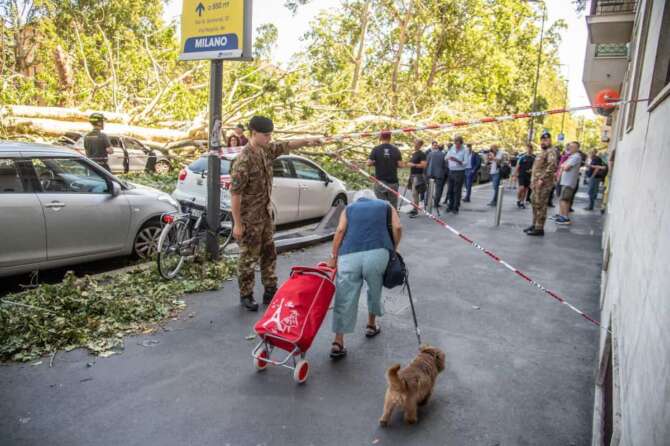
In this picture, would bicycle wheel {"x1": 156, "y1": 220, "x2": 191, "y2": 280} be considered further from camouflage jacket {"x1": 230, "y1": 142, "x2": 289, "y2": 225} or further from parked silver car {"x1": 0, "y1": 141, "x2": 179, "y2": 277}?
camouflage jacket {"x1": 230, "y1": 142, "x2": 289, "y2": 225}

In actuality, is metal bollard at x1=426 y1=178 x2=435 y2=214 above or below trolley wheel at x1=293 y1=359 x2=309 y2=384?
above

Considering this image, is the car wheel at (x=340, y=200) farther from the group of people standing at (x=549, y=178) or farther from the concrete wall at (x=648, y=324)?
the concrete wall at (x=648, y=324)

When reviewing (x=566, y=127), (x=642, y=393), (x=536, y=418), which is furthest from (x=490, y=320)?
(x=566, y=127)

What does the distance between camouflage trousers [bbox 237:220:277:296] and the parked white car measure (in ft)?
9.87

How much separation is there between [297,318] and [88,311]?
97.5 inches

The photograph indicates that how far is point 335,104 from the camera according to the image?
16703 millimetres

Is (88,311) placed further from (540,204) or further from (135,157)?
(135,157)

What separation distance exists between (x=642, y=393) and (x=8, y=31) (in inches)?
749

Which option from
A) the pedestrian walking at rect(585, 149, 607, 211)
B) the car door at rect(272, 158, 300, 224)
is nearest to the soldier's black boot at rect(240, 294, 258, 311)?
the car door at rect(272, 158, 300, 224)

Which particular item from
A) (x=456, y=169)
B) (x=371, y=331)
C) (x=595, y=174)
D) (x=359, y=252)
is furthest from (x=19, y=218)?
(x=595, y=174)

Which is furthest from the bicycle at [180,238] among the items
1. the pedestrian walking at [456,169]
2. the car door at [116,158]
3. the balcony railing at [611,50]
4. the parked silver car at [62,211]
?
the balcony railing at [611,50]

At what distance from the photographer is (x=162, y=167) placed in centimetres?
1388

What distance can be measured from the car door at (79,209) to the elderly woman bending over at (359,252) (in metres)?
3.57

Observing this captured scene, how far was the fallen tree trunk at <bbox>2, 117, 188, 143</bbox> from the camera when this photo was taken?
11.3 meters
